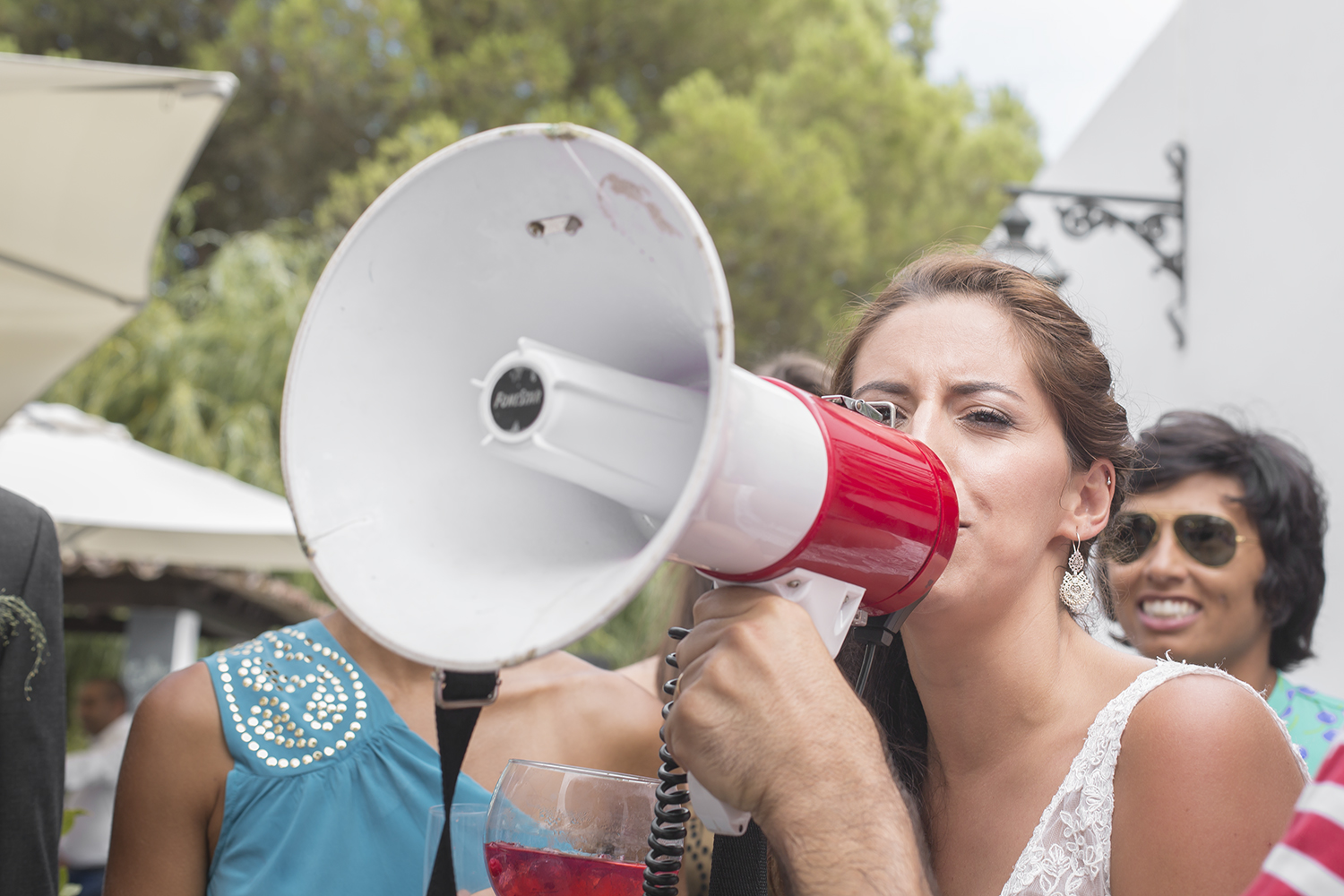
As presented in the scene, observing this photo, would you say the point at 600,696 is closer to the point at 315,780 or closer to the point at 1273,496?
the point at 315,780

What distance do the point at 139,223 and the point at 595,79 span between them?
29.4 feet

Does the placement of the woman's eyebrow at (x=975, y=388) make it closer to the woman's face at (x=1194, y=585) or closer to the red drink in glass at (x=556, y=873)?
the red drink in glass at (x=556, y=873)

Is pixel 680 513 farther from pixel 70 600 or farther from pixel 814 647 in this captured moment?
pixel 70 600

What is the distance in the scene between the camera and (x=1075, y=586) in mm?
1669

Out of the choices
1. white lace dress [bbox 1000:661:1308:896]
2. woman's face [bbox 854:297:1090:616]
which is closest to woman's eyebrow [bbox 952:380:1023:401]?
woman's face [bbox 854:297:1090:616]

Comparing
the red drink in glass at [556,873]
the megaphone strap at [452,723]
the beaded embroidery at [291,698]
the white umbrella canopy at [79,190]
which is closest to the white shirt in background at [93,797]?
the white umbrella canopy at [79,190]

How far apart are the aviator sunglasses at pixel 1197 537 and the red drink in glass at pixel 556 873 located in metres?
1.85

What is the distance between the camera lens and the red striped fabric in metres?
0.64

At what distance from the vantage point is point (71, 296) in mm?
3232

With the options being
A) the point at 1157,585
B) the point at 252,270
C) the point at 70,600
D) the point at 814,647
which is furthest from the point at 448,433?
the point at 252,270

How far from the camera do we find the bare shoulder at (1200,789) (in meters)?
1.21

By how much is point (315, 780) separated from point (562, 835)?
60 cm

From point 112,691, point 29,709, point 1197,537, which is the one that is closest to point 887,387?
point 29,709

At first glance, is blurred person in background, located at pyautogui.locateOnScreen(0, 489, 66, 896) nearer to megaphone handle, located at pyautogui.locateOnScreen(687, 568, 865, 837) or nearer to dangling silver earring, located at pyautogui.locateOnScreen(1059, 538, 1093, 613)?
megaphone handle, located at pyautogui.locateOnScreen(687, 568, 865, 837)
